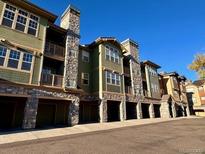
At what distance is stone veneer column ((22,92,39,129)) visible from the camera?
13680 mm

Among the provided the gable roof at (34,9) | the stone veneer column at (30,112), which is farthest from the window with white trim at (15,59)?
the gable roof at (34,9)

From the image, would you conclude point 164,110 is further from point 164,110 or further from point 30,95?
point 30,95

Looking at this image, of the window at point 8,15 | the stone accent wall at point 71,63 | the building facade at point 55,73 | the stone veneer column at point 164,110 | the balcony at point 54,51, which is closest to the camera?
the building facade at point 55,73

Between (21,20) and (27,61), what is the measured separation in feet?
14.7

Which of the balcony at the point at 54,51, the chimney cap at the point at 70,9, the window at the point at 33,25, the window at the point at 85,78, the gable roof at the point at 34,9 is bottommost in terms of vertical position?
the window at the point at 85,78

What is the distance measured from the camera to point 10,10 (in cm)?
1520

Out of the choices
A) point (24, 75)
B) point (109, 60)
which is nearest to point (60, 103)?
point (24, 75)

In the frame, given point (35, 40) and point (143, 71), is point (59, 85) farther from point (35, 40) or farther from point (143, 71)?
point (143, 71)

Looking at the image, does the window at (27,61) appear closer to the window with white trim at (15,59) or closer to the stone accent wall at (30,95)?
the window with white trim at (15,59)

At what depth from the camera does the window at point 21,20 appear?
50.8 ft

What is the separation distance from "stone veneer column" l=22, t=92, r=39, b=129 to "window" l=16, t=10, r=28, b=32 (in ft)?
22.5

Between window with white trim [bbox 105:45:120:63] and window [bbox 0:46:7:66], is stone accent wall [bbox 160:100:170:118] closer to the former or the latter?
window with white trim [bbox 105:45:120:63]

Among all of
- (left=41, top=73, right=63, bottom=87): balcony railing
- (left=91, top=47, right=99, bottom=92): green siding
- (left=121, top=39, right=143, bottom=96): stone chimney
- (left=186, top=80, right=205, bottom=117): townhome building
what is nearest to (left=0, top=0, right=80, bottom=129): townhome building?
(left=41, top=73, right=63, bottom=87): balcony railing

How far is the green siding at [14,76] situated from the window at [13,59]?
66 cm
